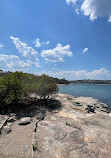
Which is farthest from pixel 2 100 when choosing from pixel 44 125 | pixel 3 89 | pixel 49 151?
pixel 49 151

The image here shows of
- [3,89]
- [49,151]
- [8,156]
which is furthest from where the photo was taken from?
[3,89]

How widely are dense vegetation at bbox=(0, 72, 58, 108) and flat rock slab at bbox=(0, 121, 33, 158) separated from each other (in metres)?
3.62

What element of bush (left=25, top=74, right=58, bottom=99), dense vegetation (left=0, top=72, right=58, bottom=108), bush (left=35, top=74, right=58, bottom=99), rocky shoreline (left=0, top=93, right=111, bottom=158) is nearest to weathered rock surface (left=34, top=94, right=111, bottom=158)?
rocky shoreline (left=0, top=93, right=111, bottom=158)

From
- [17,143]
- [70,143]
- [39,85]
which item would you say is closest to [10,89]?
[39,85]

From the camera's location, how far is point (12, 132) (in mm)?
5848

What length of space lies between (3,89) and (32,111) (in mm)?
3557

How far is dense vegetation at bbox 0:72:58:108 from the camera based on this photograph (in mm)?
8875

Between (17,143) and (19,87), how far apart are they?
558 centimetres

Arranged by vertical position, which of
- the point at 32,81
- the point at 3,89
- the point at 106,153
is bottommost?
the point at 106,153

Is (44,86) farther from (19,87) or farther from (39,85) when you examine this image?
(19,87)

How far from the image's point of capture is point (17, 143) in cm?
486

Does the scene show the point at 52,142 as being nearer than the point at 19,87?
Yes

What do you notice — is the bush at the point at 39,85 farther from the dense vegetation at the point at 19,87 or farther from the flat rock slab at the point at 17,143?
the flat rock slab at the point at 17,143

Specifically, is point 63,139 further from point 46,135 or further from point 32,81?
point 32,81
